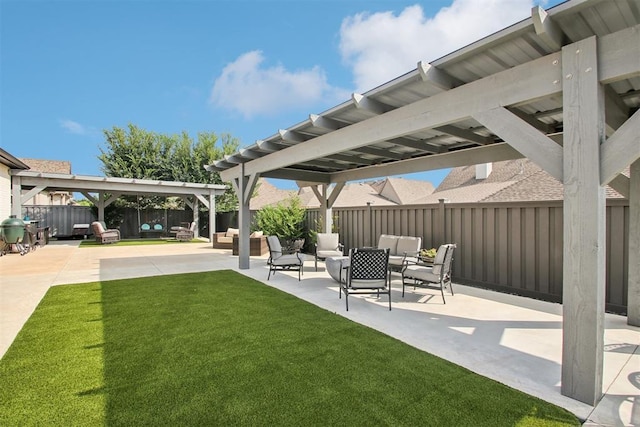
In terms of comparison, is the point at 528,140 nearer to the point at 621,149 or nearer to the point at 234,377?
the point at 621,149

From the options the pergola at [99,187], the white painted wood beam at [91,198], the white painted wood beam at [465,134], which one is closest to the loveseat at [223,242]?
the pergola at [99,187]

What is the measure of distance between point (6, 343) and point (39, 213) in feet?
60.6

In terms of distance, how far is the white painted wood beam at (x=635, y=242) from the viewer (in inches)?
152

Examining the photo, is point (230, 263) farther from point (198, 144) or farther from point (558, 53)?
point (198, 144)

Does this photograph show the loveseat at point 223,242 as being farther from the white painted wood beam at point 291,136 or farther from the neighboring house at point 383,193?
the neighboring house at point 383,193

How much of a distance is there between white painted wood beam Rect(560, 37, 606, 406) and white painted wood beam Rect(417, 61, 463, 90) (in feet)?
3.38

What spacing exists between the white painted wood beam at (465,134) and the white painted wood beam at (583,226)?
2.20 metres

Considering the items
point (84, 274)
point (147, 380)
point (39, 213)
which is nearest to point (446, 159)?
point (147, 380)

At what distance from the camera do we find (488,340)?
11.9 ft

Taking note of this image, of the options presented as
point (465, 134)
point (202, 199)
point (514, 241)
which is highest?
point (465, 134)

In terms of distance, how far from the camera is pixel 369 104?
4.16 metres

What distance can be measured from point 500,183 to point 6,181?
20348mm

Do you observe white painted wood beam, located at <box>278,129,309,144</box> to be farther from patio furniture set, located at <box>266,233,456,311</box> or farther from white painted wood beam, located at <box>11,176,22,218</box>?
white painted wood beam, located at <box>11,176,22,218</box>

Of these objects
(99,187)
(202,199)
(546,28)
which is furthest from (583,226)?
(99,187)
